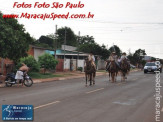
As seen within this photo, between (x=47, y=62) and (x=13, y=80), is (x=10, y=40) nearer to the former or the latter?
(x=13, y=80)

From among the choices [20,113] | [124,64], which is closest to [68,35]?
[124,64]

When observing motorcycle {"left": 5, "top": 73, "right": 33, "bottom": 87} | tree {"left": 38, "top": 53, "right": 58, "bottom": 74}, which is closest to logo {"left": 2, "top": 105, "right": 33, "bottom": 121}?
motorcycle {"left": 5, "top": 73, "right": 33, "bottom": 87}

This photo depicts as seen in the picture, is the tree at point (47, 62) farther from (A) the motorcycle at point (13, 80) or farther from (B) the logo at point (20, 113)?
(B) the logo at point (20, 113)

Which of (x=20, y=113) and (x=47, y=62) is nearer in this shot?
(x=20, y=113)

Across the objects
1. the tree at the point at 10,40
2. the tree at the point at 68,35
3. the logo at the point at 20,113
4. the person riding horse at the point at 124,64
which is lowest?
the logo at the point at 20,113

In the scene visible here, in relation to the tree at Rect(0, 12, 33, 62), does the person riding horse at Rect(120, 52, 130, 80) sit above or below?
below

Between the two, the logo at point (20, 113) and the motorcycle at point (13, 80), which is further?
the motorcycle at point (13, 80)

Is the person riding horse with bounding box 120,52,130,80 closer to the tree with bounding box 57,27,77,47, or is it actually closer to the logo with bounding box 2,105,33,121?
the logo with bounding box 2,105,33,121

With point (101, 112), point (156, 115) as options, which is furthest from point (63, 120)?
point (156, 115)

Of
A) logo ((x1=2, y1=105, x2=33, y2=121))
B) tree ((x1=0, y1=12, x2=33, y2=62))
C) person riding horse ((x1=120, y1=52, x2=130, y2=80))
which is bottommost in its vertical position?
logo ((x1=2, y1=105, x2=33, y2=121))

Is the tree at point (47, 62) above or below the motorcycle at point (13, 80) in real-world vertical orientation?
above

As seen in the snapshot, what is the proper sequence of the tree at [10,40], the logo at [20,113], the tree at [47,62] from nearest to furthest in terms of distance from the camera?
1. the logo at [20,113]
2. the tree at [10,40]
3. the tree at [47,62]

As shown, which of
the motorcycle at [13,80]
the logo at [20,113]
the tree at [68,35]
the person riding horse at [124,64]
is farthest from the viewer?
the tree at [68,35]

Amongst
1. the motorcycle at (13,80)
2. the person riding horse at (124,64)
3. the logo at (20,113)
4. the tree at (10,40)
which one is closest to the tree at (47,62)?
the tree at (10,40)
